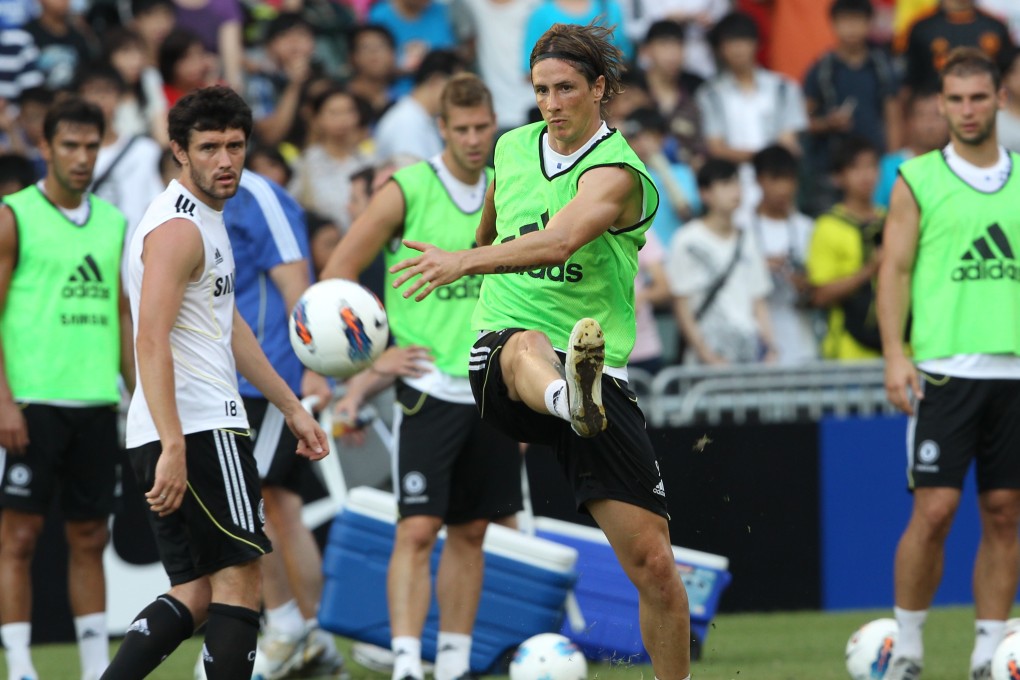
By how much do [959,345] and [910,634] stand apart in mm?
1388

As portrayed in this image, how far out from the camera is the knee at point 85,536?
7.98m

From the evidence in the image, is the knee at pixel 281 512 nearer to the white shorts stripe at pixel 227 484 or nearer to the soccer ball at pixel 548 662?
the soccer ball at pixel 548 662

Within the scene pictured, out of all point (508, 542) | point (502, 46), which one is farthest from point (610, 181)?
point (502, 46)

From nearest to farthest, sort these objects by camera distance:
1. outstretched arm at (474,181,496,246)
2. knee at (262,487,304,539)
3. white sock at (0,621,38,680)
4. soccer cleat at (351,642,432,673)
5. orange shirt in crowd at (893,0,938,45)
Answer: outstretched arm at (474,181,496,246) → white sock at (0,621,38,680) → knee at (262,487,304,539) → soccer cleat at (351,642,432,673) → orange shirt in crowd at (893,0,938,45)

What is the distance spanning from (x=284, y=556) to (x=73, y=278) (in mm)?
1878

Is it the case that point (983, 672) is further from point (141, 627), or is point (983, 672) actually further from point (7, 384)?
point (7, 384)

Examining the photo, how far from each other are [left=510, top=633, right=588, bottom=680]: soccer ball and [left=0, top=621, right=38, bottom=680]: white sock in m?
2.44

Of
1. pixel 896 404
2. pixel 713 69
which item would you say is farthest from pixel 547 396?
pixel 713 69

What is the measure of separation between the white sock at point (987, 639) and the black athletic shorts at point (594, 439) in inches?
92.3

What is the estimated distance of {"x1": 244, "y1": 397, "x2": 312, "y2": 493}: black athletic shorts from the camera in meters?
8.10

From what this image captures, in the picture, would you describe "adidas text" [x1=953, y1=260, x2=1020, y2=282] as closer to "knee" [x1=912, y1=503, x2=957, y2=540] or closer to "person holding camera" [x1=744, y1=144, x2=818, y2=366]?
"knee" [x1=912, y1=503, x2=957, y2=540]

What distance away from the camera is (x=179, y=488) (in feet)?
18.6

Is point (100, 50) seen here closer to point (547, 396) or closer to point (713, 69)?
point (713, 69)

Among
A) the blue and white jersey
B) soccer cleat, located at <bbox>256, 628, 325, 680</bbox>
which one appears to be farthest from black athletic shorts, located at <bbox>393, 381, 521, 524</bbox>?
soccer cleat, located at <bbox>256, 628, 325, 680</bbox>
